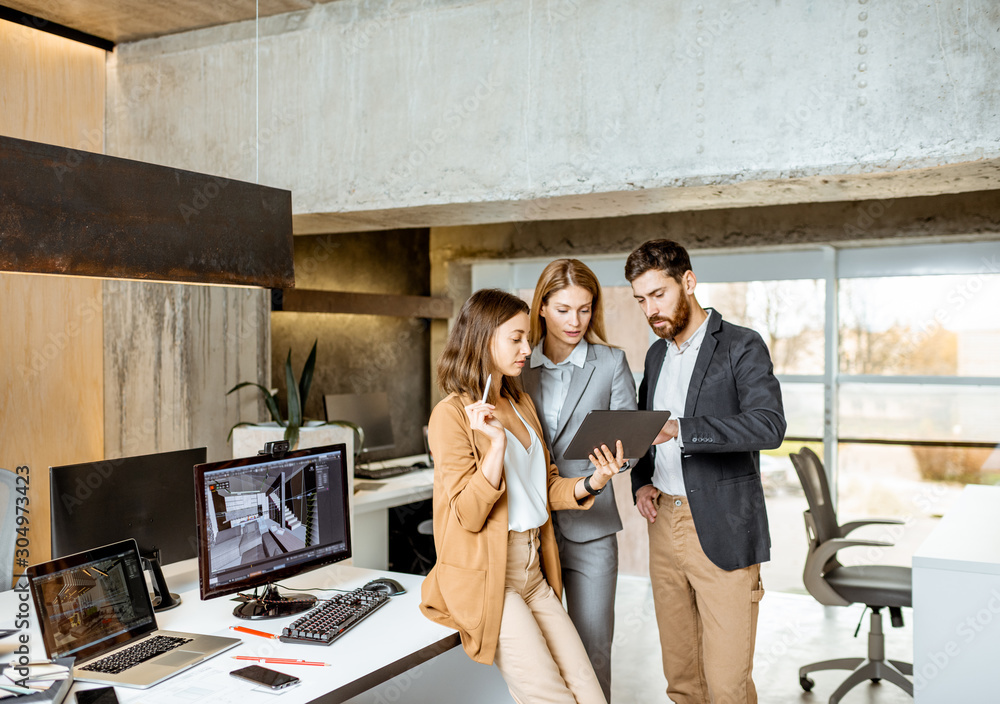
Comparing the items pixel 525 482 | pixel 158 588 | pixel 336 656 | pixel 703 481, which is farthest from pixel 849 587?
pixel 158 588

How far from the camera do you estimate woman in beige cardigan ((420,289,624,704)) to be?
6.88ft

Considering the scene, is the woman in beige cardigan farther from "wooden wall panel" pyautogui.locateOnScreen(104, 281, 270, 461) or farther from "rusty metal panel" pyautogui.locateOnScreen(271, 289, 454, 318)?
"rusty metal panel" pyautogui.locateOnScreen(271, 289, 454, 318)

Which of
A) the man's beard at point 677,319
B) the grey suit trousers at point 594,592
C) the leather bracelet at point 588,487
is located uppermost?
the man's beard at point 677,319

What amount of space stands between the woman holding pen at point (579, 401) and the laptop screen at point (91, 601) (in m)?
1.20

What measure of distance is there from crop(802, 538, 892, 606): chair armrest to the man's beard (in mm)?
1541

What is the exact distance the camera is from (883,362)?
198 inches

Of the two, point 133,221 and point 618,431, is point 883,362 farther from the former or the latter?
point 133,221

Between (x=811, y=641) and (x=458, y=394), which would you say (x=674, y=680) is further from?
(x=811, y=641)

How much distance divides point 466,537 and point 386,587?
1.71ft

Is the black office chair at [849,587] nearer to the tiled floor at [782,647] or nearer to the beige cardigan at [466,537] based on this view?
the tiled floor at [782,647]

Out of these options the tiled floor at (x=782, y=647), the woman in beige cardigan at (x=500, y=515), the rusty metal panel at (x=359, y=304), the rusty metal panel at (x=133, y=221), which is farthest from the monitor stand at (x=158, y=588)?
the rusty metal panel at (x=359, y=304)

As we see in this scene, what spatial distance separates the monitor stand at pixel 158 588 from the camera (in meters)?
2.42

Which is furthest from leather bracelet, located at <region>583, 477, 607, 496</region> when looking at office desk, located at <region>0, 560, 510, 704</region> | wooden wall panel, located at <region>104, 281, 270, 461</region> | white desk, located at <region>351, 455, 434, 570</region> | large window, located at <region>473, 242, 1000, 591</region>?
large window, located at <region>473, 242, 1000, 591</region>

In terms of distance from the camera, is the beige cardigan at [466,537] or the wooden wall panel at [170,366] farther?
the wooden wall panel at [170,366]
